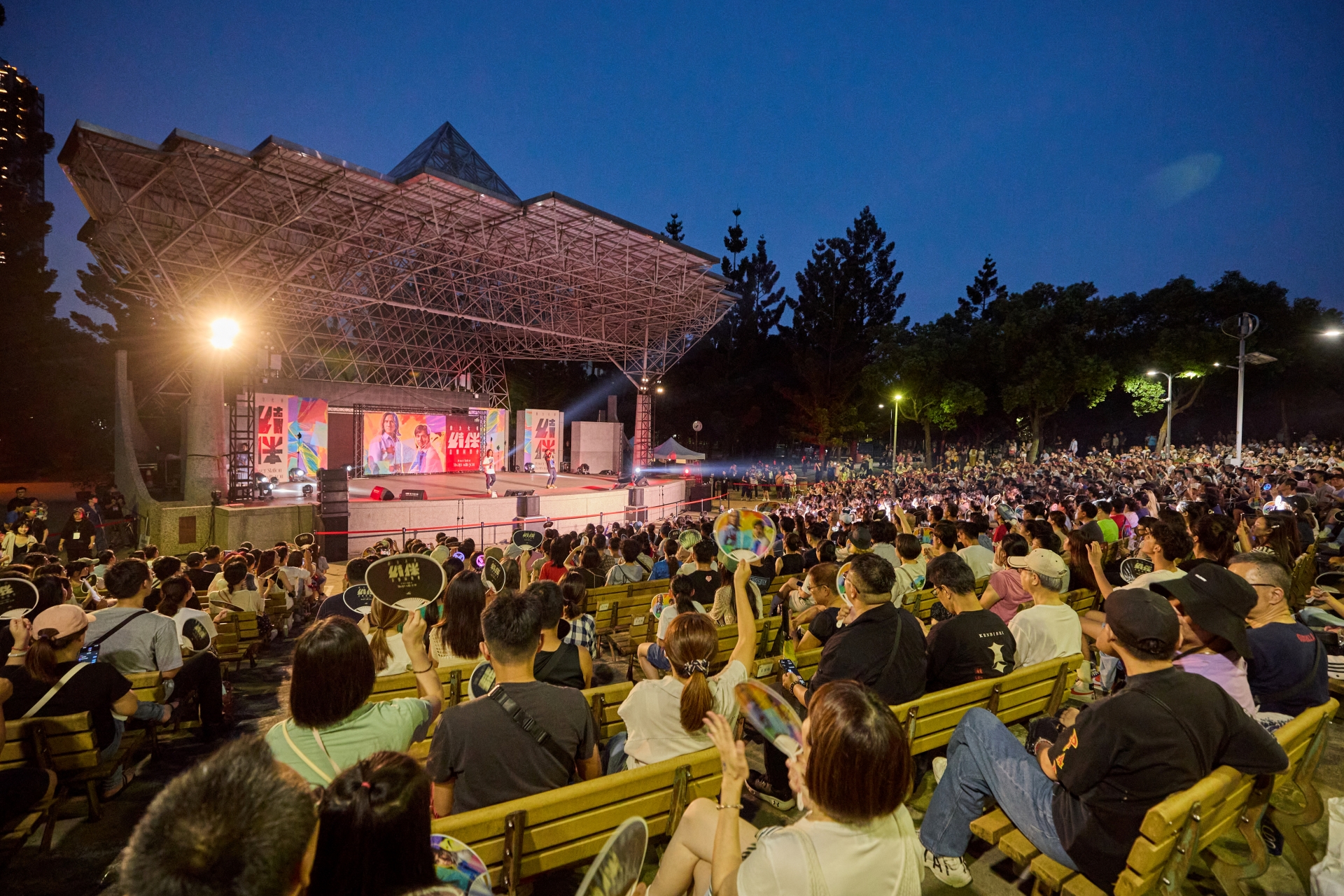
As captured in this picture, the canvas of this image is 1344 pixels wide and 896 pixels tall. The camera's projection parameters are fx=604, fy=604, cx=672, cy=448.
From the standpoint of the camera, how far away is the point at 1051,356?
31.5m

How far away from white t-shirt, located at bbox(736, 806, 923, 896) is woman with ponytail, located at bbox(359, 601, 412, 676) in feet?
8.88

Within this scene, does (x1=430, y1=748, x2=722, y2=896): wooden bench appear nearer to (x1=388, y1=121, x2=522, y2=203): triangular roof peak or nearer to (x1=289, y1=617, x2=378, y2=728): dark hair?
(x1=289, y1=617, x2=378, y2=728): dark hair

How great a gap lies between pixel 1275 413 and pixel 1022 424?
41.6 feet

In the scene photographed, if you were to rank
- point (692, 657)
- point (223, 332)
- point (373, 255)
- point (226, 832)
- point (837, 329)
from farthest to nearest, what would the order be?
1. point (837, 329)
2. point (373, 255)
3. point (223, 332)
4. point (692, 657)
5. point (226, 832)

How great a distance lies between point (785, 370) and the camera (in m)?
44.8

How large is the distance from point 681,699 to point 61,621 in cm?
333

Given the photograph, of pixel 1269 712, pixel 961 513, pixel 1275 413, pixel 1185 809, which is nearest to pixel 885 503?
pixel 961 513

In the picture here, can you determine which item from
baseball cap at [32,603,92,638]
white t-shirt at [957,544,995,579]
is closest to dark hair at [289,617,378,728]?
baseball cap at [32,603,92,638]

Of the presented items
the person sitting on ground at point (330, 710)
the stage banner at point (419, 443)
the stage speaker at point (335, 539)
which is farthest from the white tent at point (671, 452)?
the person sitting on ground at point (330, 710)

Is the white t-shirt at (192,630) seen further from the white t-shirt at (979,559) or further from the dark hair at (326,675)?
A: the white t-shirt at (979,559)

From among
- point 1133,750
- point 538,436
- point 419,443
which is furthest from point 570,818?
point 538,436

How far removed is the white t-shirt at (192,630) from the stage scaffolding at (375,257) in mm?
11972

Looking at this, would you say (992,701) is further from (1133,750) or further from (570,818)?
(570,818)

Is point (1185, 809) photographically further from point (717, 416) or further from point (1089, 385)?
point (717, 416)
